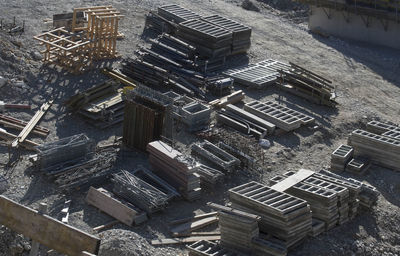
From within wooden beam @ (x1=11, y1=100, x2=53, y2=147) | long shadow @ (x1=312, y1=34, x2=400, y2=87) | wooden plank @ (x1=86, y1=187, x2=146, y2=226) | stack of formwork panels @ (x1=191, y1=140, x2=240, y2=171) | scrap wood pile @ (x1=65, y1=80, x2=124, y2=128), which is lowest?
long shadow @ (x1=312, y1=34, x2=400, y2=87)

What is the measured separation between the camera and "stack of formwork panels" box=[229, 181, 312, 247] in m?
17.2

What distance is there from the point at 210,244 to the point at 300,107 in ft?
32.9

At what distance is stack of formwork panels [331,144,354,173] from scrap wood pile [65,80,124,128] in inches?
283

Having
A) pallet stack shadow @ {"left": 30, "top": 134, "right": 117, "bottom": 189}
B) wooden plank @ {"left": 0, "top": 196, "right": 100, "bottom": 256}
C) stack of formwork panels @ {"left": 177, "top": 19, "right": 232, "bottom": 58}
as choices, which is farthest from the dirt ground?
wooden plank @ {"left": 0, "top": 196, "right": 100, "bottom": 256}

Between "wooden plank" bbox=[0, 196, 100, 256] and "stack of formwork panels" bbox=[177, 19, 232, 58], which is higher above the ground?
"wooden plank" bbox=[0, 196, 100, 256]

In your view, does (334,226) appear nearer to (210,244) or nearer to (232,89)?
(210,244)

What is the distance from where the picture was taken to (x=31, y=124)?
22.0 m

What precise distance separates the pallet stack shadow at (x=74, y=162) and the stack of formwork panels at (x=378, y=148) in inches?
320

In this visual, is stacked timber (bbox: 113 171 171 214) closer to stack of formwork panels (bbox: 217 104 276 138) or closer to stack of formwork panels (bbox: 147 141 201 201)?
stack of formwork panels (bbox: 147 141 201 201)

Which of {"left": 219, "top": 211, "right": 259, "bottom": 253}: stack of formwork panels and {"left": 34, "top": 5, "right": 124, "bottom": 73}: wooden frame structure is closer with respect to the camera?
{"left": 219, "top": 211, "right": 259, "bottom": 253}: stack of formwork panels

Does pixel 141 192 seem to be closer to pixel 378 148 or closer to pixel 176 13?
pixel 378 148

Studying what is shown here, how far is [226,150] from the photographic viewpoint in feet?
70.3

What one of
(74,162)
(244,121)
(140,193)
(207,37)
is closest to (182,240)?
(140,193)

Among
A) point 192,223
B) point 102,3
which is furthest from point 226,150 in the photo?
point 102,3
